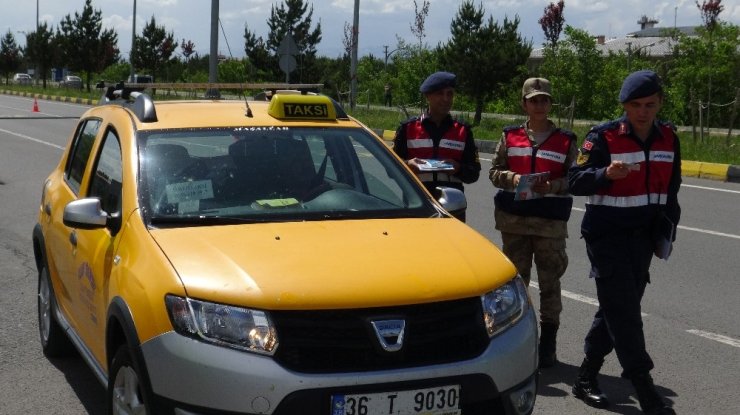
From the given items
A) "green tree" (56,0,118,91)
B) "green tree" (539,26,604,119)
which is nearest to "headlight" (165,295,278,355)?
"green tree" (539,26,604,119)

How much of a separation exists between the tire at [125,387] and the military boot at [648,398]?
2361 mm

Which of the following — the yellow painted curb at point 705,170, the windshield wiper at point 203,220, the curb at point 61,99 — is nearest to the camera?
the windshield wiper at point 203,220

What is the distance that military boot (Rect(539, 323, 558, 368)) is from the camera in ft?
18.2

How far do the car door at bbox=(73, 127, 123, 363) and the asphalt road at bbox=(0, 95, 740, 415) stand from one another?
0.63m

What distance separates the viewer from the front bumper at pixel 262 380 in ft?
10.5

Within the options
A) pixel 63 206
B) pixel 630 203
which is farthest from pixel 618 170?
pixel 63 206

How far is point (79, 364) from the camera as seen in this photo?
5.48m

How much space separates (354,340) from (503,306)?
0.65 metres

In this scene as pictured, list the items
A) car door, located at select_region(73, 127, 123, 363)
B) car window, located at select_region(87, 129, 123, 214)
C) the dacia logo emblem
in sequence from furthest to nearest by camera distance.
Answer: car window, located at select_region(87, 129, 123, 214) < car door, located at select_region(73, 127, 123, 363) < the dacia logo emblem

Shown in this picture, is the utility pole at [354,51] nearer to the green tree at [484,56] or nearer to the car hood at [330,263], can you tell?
the green tree at [484,56]

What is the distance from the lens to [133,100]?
500 centimetres

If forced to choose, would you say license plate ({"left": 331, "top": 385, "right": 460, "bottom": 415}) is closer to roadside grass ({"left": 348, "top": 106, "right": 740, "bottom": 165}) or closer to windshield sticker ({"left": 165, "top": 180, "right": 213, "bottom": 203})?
windshield sticker ({"left": 165, "top": 180, "right": 213, "bottom": 203})

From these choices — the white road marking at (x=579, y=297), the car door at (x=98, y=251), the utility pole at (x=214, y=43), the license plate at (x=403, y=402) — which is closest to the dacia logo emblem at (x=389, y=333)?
the license plate at (x=403, y=402)

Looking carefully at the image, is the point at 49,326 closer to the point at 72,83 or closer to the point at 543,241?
the point at 543,241
